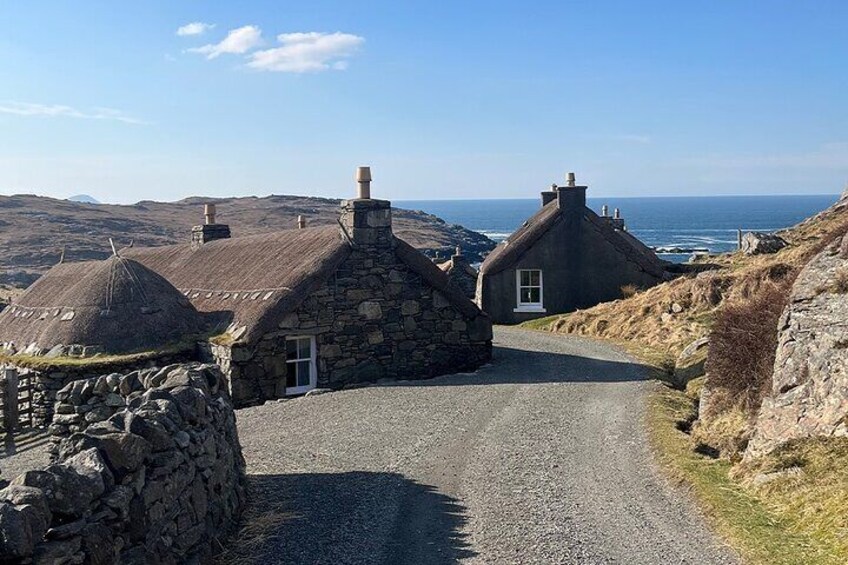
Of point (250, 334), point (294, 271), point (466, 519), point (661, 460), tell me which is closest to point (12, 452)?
point (250, 334)

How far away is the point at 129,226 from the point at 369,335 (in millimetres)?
94010

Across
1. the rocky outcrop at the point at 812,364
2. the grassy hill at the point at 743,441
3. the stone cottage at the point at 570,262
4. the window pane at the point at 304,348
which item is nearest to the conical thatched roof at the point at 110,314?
the window pane at the point at 304,348

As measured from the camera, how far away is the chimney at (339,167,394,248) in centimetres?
2092

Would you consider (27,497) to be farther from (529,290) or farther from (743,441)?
(529,290)

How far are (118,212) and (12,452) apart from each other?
119603 mm

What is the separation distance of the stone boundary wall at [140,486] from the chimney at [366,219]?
10215 mm

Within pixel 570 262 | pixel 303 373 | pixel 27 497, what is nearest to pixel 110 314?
pixel 303 373

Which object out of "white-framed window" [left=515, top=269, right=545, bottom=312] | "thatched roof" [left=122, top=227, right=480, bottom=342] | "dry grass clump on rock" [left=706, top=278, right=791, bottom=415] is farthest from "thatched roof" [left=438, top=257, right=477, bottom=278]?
"dry grass clump on rock" [left=706, top=278, right=791, bottom=415]

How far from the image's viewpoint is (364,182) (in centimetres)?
2141

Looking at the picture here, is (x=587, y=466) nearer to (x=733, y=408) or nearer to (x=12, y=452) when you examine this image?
(x=733, y=408)

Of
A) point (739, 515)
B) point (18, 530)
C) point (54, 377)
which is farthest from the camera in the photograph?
point (54, 377)

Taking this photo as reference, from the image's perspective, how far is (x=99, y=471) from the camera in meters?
6.61

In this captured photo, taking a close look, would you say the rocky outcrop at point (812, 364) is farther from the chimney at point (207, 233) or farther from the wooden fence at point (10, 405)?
the chimney at point (207, 233)

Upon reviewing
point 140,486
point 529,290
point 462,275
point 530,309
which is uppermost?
point 462,275
